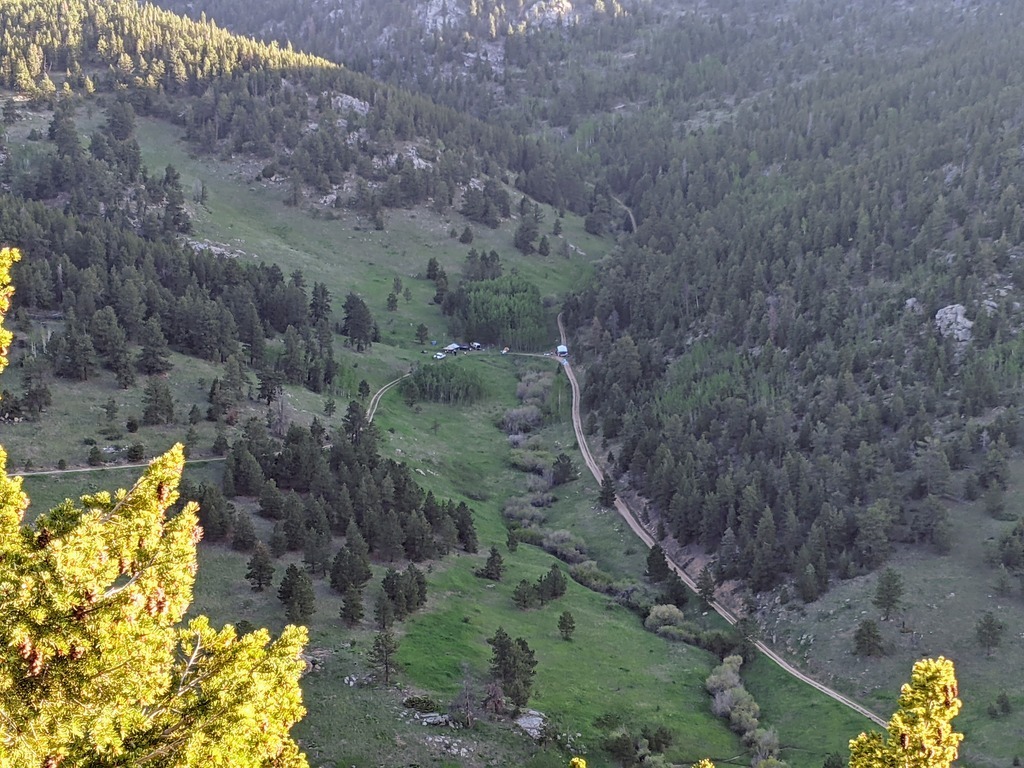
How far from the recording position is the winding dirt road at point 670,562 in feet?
271

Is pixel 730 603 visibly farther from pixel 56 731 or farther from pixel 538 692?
pixel 56 731

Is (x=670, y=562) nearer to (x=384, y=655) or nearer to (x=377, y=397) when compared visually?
(x=384, y=655)

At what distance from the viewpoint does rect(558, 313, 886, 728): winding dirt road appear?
8269 centimetres

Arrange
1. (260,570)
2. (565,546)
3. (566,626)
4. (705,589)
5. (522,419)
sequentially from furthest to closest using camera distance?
(522,419)
(565,546)
(705,589)
(566,626)
(260,570)

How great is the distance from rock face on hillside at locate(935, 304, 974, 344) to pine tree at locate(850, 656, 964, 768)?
125368mm

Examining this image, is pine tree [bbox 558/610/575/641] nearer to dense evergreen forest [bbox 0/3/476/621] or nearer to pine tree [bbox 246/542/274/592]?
dense evergreen forest [bbox 0/3/476/621]

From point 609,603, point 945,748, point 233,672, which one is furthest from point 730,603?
point 233,672

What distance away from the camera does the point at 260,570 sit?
80.9 metres

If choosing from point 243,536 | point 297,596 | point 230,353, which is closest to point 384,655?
point 297,596

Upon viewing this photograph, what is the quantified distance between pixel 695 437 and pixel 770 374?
Result: 18010 millimetres

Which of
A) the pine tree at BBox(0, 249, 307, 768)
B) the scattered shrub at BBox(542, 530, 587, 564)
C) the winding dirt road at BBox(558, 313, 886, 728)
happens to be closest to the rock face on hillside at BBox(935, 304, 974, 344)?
the winding dirt road at BBox(558, 313, 886, 728)

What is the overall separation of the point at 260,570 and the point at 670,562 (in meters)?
55.5

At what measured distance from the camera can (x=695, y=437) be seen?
14038 centimetres

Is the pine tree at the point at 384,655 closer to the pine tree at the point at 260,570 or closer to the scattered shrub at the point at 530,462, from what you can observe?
the pine tree at the point at 260,570
